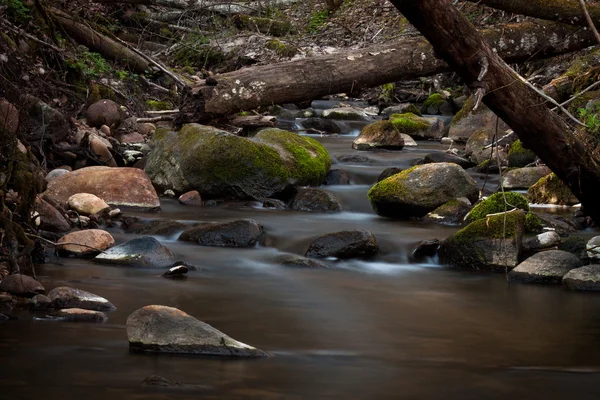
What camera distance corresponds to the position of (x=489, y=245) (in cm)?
771

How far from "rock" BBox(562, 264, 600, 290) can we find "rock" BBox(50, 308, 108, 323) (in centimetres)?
376

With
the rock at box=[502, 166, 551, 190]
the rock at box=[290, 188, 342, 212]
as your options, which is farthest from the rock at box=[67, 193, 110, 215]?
the rock at box=[502, 166, 551, 190]

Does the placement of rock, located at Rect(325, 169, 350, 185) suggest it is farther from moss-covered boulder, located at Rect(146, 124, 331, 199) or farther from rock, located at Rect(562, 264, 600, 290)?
rock, located at Rect(562, 264, 600, 290)

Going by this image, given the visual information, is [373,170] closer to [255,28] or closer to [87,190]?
[87,190]

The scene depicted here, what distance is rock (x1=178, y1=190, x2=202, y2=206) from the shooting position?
10.2 metres

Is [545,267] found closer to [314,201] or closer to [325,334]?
[325,334]

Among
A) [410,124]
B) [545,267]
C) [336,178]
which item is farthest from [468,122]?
[545,267]

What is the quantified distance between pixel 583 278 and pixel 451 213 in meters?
2.61

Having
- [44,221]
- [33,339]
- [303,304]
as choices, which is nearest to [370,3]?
[44,221]

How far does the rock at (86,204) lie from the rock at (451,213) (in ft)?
11.4

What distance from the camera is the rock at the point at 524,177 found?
11.2m

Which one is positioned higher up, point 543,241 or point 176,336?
point 543,241

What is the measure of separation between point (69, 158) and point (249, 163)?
7.17 feet

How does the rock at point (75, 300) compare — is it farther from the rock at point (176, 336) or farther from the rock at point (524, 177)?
the rock at point (524, 177)
